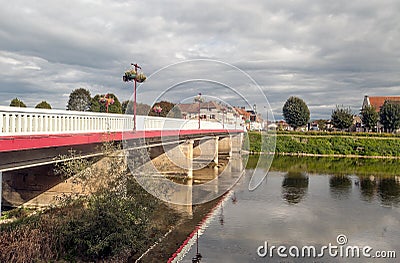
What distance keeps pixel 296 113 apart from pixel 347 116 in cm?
1187

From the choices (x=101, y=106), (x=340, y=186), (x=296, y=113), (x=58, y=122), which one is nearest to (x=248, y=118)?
(x=101, y=106)

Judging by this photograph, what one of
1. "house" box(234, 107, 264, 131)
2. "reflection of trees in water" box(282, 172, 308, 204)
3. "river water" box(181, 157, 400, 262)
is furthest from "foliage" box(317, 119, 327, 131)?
"river water" box(181, 157, 400, 262)

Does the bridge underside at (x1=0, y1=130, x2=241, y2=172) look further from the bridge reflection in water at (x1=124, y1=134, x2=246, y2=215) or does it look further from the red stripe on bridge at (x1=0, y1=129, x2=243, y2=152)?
the bridge reflection in water at (x1=124, y1=134, x2=246, y2=215)

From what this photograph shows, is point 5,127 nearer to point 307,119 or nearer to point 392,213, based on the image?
point 392,213

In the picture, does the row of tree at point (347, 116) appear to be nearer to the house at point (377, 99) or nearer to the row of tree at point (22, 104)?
the house at point (377, 99)

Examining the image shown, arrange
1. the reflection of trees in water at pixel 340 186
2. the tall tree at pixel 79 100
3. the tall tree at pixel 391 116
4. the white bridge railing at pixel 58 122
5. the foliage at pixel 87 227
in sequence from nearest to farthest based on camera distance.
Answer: the white bridge railing at pixel 58 122, the foliage at pixel 87 227, the reflection of trees in water at pixel 340 186, the tall tree at pixel 79 100, the tall tree at pixel 391 116

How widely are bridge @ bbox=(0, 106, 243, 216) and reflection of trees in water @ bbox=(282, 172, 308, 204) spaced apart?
11726 millimetres

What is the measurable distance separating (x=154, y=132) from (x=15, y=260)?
11264mm

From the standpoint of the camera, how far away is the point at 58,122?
467 inches

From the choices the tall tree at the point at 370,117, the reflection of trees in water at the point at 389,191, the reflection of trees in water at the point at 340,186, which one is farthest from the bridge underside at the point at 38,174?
the tall tree at the point at 370,117

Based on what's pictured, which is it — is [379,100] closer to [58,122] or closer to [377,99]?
[377,99]

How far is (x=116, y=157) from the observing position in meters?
14.3

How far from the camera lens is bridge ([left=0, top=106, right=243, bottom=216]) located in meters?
9.53

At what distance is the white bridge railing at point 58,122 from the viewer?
9531 mm
